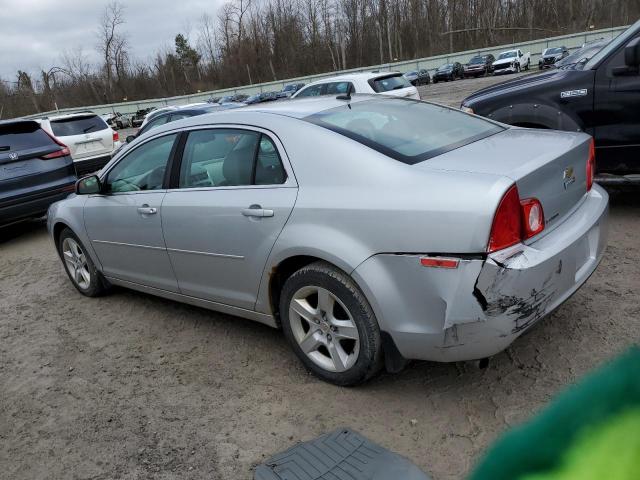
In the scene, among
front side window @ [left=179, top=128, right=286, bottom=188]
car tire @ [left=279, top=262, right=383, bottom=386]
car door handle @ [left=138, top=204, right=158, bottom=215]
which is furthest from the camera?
car door handle @ [left=138, top=204, right=158, bottom=215]

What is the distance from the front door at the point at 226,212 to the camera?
3137 mm

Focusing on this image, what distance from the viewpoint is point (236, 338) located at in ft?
12.7

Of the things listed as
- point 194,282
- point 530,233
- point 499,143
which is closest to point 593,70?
point 499,143

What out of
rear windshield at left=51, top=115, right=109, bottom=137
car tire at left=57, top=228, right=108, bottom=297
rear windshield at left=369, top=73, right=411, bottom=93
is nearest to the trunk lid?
car tire at left=57, top=228, right=108, bottom=297

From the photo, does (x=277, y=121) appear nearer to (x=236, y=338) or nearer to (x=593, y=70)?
(x=236, y=338)

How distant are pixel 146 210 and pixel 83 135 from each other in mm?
8398

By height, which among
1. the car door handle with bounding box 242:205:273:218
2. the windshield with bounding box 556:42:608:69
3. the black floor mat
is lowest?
the black floor mat

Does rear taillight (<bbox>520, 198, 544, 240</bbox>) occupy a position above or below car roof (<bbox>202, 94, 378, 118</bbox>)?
below

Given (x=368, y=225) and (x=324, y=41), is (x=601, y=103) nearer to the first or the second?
(x=368, y=225)

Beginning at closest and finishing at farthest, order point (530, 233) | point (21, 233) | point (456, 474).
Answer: point (456, 474) < point (530, 233) < point (21, 233)

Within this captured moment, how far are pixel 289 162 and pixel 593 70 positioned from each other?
11.7ft

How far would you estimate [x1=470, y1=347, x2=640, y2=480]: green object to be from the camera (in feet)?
1.96

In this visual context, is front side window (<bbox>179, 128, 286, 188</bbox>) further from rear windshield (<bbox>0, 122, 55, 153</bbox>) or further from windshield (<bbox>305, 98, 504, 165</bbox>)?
rear windshield (<bbox>0, 122, 55, 153</bbox>)

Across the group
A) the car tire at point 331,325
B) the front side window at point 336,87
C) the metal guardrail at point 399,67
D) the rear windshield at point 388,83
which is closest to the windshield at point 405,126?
the car tire at point 331,325
